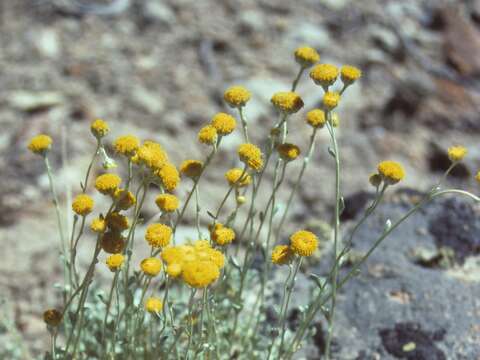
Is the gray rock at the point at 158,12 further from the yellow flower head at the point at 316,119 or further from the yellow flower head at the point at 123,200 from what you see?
the yellow flower head at the point at 123,200

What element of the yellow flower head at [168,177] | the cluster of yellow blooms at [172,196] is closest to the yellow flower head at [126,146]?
the cluster of yellow blooms at [172,196]

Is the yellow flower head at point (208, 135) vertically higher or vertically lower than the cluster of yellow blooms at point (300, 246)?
higher

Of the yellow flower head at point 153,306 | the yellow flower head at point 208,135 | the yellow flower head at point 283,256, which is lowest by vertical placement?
the yellow flower head at point 153,306

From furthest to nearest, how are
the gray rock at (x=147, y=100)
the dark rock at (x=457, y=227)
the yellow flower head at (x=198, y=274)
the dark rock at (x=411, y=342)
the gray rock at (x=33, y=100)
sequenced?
the gray rock at (x=147, y=100) < the gray rock at (x=33, y=100) < the dark rock at (x=457, y=227) < the dark rock at (x=411, y=342) < the yellow flower head at (x=198, y=274)

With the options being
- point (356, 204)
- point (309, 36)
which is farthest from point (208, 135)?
point (309, 36)

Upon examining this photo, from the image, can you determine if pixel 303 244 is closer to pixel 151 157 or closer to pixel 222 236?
pixel 222 236

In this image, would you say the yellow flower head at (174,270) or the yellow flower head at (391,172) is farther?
the yellow flower head at (391,172)

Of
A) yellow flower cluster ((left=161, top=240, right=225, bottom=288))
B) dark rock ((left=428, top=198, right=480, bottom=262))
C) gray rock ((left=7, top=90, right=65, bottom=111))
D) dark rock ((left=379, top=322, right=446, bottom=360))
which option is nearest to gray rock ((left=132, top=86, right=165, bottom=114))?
gray rock ((left=7, top=90, right=65, bottom=111))
